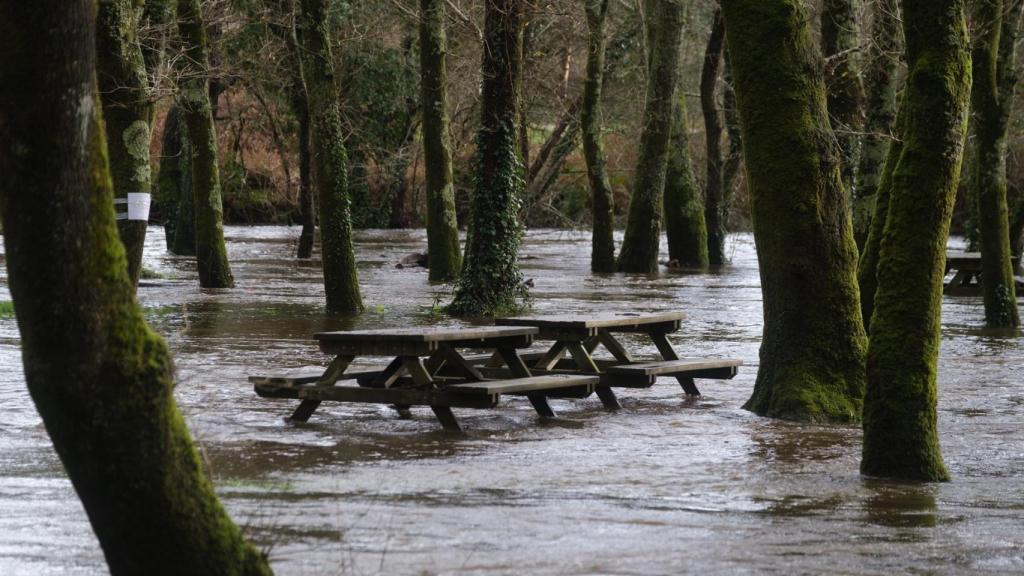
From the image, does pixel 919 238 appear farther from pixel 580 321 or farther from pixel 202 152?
pixel 202 152

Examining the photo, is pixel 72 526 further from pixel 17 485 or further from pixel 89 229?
pixel 89 229

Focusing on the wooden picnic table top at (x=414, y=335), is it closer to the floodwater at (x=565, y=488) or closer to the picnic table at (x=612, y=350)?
the floodwater at (x=565, y=488)

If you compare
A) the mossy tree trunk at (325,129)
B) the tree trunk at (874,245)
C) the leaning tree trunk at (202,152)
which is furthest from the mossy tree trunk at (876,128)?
the leaning tree trunk at (202,152)

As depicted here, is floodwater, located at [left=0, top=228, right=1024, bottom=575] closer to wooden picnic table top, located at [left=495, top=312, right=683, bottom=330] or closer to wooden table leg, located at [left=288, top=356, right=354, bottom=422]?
wooden table leg, located at [left=288, top=356, right=354, bottom=422]

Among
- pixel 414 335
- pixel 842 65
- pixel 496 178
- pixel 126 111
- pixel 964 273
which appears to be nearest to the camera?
pixel 414 335

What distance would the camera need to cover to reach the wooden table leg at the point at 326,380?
10430 millimetres

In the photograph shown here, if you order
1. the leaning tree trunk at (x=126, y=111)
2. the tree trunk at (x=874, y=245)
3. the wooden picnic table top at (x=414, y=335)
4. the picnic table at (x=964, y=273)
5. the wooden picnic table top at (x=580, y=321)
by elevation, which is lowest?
the picnic table at (x=964, y=273)

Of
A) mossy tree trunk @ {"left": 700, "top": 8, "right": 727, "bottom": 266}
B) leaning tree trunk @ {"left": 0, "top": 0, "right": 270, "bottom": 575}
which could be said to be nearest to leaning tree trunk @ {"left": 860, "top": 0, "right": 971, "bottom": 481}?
leaning tree trunk @ {"left": 0, "top": 0, "right": 270, "bottom": 575}

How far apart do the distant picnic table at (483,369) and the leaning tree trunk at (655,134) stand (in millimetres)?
19069

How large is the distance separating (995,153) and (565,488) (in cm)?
1357

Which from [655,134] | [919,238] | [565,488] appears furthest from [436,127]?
[565,488]

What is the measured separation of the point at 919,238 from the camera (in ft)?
27.7

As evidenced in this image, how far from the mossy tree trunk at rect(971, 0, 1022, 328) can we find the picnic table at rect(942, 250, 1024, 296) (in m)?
7.71

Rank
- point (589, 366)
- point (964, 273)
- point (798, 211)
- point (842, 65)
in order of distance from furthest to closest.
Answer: point (964, 273), point (842, 65), point (589, 366), point (798, 211)
